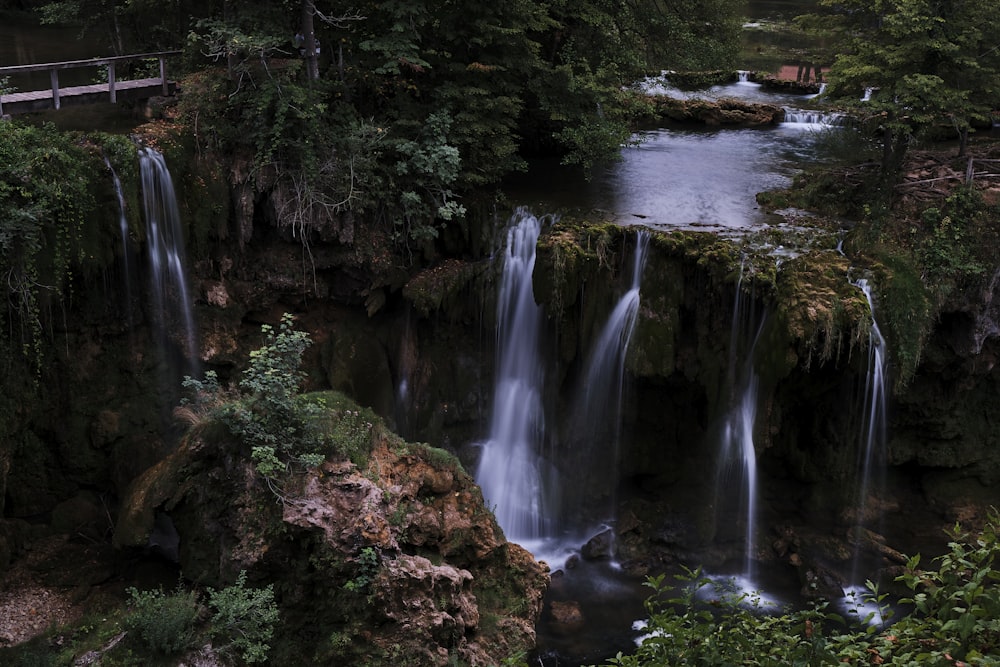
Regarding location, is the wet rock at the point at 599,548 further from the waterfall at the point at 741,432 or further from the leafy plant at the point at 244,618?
the leafy plant at the point at 244,618

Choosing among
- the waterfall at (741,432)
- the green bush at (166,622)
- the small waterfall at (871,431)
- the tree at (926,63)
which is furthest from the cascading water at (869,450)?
the green bush at (166,622)

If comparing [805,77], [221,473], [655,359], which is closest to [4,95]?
Result: [221,473]

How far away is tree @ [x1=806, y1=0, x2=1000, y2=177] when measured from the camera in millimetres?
12578

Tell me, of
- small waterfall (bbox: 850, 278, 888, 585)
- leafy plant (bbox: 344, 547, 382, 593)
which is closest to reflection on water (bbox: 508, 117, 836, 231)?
small waterfall (bbox: 850, 278, 888, 585)

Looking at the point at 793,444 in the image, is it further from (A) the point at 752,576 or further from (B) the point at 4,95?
(B) the point at 4,95

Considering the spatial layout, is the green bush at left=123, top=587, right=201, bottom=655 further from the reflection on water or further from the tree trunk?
the reflection on water

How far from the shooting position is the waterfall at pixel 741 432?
12289 millimetres

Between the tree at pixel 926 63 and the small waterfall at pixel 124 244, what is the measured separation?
1155 cm

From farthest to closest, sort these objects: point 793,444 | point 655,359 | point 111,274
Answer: point 793,444, point 655,359, point 111,274

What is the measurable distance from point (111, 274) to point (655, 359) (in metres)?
8.32

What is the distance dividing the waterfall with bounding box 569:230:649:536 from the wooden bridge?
354 inches

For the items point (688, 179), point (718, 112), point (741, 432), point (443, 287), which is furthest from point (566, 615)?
point (718, 112)

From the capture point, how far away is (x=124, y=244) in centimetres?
1157

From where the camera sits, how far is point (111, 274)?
11703 mm
